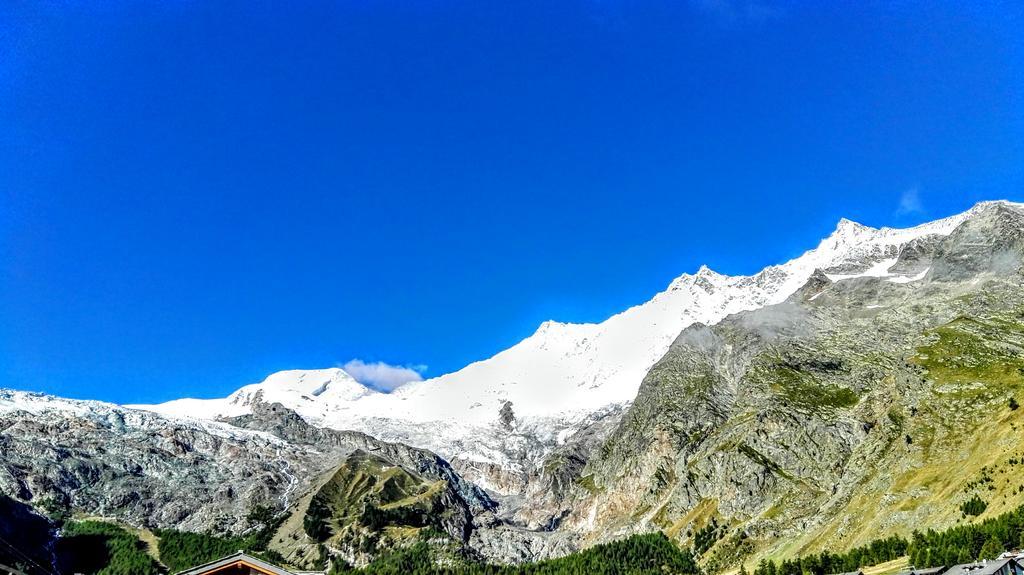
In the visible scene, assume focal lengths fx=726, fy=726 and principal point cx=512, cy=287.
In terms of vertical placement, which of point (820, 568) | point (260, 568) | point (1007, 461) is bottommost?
point (820, 568)

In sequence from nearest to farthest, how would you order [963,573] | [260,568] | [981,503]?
1. [260,568]
2. [963,573]
3. [981,503]

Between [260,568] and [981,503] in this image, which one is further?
[981,503]

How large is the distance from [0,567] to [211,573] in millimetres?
12298

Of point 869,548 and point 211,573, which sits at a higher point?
point 211,573

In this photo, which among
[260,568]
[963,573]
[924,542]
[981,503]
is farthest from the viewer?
[981,503]

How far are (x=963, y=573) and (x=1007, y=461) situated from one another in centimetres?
11929

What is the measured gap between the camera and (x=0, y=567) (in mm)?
44625

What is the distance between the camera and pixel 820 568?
628ft

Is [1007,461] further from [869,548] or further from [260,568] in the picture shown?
[260,568]

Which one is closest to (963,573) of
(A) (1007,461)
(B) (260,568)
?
(B) (260,568)

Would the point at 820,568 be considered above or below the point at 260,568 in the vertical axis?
below

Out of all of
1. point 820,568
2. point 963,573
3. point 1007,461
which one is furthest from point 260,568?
point 1007,461

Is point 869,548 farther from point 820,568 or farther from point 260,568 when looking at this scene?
point 260,568

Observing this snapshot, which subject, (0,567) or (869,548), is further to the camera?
(869,548)
